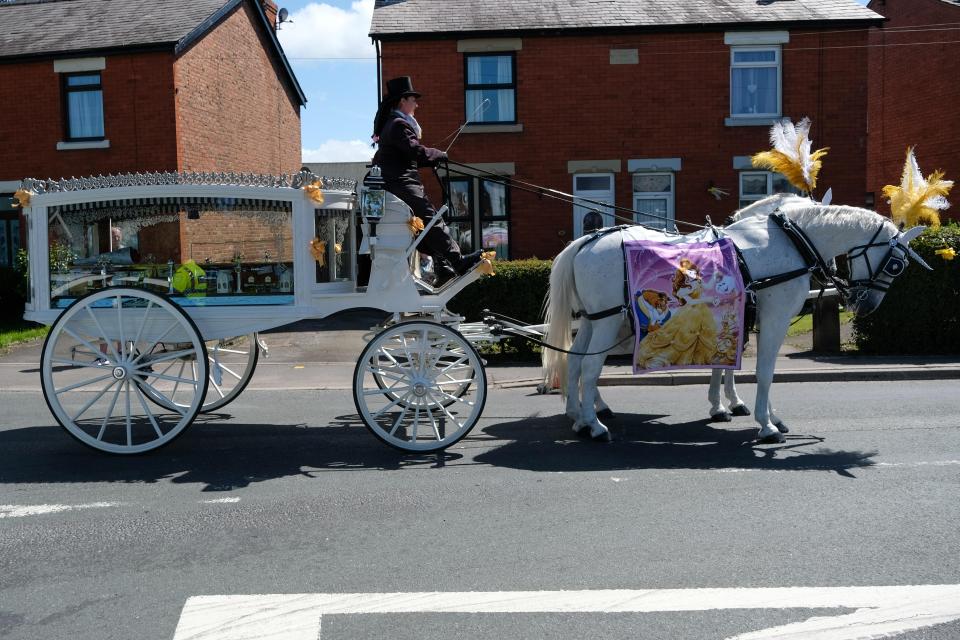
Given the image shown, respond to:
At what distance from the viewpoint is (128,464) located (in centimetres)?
691

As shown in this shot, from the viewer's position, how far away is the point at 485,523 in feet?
18.0

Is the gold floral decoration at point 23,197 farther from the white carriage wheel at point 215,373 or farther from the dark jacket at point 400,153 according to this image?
the dark jacket at point 400,153

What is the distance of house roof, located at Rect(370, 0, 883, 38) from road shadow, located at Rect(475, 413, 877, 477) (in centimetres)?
1330

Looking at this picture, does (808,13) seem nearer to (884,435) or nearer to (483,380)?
(884,435)

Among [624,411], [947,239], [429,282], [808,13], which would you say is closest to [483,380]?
[429,282]

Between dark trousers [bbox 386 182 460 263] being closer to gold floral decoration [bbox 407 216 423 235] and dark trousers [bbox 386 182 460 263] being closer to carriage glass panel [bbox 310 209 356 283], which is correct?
gold floral decoration [bbox 407 216 423 235]

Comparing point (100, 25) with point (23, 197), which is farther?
point (100, 25)


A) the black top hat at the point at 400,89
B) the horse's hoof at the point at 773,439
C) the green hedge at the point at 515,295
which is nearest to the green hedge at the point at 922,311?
the green hedge at the point at 515,295

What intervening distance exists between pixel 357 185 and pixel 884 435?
5167mm

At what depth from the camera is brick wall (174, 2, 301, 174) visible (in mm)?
19859

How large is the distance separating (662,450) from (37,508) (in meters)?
4.71

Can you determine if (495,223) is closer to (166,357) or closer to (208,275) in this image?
(208,275)

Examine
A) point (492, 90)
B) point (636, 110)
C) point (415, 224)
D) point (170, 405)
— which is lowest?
point (170, 405)

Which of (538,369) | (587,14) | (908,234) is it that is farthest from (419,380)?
(587,14)
